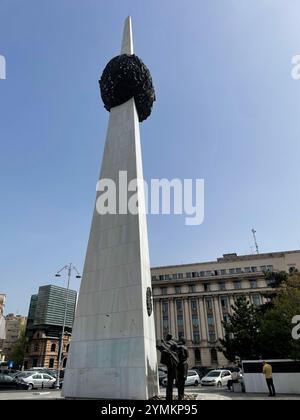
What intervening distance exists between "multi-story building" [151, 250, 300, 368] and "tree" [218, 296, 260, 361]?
26.3 meters

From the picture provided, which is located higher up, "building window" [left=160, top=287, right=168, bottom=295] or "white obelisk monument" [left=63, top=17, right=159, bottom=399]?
"building window" [left=160, top=287, right=168, bottom=295]

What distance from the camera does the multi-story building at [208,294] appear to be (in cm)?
5559

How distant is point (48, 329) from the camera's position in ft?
212

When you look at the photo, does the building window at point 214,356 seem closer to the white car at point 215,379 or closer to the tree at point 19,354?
the white car at point 215,379

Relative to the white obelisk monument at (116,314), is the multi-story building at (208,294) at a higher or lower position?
higher

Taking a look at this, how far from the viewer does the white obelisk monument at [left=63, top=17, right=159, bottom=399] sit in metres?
11.1

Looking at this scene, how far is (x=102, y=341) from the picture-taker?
12039 mm

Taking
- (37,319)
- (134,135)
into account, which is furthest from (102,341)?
(37,319)

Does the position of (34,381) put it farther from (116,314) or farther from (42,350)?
(42,350)

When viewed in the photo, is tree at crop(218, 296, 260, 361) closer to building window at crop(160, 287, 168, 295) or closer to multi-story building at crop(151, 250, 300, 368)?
multi-story building at crop(151, 250, 300, 368)

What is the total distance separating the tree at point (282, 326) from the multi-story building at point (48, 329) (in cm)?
4513

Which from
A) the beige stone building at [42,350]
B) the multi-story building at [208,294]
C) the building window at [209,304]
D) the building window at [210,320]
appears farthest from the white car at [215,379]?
the beige stone building at [42,350]

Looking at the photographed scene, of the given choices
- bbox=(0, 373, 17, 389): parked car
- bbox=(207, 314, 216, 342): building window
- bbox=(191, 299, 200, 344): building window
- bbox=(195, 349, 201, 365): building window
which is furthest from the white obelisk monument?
bbox=(195, 349, 201, 365): building window
